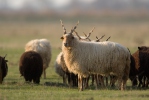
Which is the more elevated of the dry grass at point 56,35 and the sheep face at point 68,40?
the dry grass at point 56,35

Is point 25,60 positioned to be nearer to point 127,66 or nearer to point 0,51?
point 127,66

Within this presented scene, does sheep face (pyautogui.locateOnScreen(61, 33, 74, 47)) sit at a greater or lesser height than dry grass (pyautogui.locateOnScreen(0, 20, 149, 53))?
lesser

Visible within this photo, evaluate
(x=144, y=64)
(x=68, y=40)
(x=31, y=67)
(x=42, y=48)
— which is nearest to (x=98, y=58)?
(x=68, y=40)

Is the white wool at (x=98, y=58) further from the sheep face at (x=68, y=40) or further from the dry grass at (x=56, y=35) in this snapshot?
the dry grass at (x=56, y=35)

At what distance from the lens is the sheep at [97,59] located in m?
19.0

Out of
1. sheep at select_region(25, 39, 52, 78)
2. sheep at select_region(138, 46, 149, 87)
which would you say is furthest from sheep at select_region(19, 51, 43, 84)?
sheep at select_region(138, 46, 149, 87)

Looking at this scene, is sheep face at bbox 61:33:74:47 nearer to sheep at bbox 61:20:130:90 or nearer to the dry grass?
sheep at bbox 61:20:130:90

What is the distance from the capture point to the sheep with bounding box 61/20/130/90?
62.4ft

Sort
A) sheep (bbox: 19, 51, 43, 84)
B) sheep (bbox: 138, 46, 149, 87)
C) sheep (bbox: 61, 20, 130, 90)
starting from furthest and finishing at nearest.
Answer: sheep (bbox: 19, 51, 43, 84) → sheep (bbox: 138, 46, 149, 87) → sheep (bbox: 61, 20, 130, 90)

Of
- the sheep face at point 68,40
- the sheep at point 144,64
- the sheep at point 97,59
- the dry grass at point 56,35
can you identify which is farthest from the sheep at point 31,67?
the dry grass at point 56,35

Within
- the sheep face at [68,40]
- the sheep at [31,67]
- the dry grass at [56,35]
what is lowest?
the sheep at [31,67]

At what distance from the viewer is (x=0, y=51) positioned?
36438 mm

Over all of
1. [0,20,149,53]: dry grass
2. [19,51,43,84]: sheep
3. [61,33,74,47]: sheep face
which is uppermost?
[0,20,149,53]: dry grass

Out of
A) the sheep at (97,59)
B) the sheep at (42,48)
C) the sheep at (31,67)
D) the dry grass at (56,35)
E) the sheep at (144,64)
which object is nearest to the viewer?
the sheep at (97,59)
